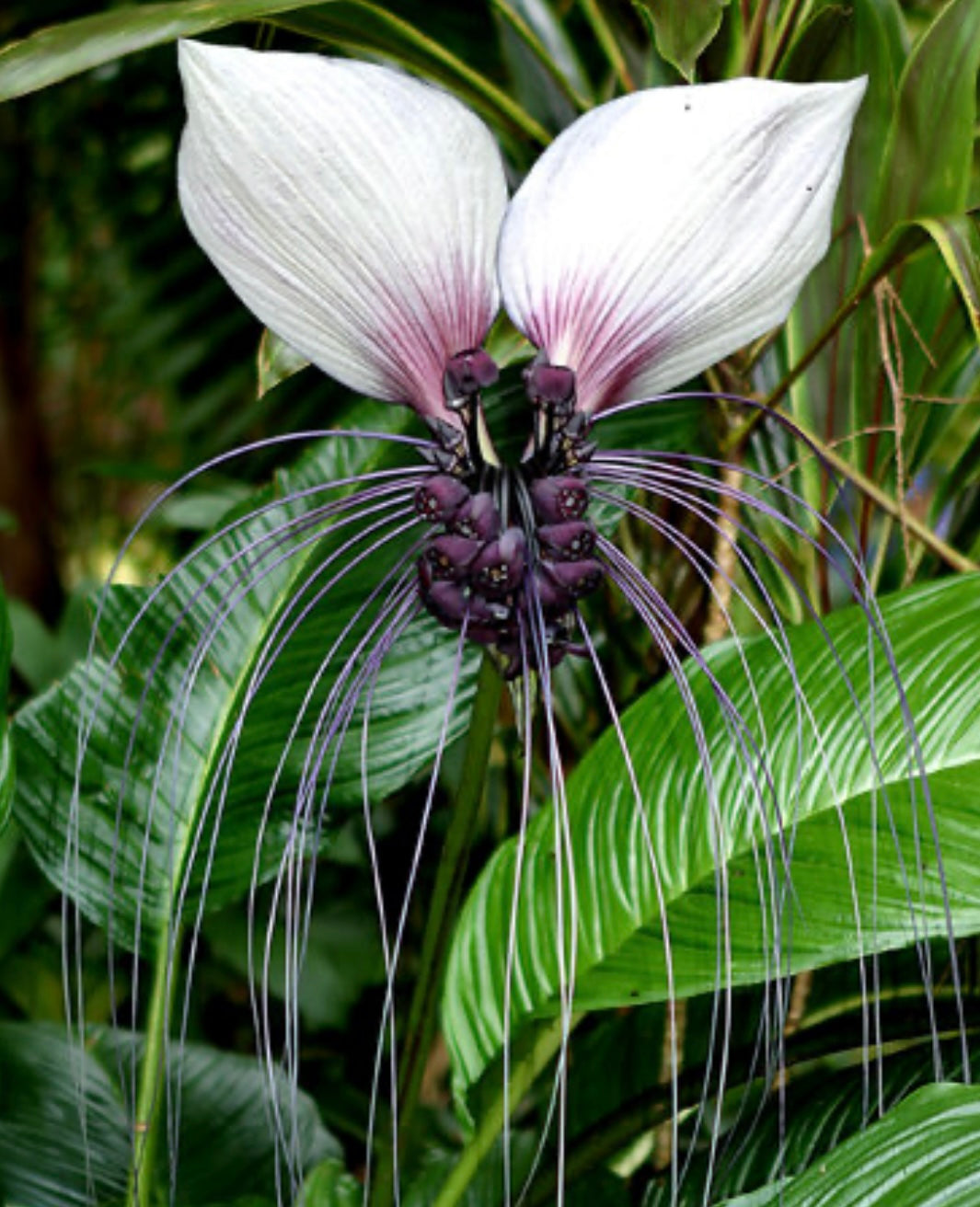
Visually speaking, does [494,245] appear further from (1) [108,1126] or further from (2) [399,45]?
(1) [108,1126]

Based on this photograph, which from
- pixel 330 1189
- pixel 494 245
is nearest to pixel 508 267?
pixel 494 245

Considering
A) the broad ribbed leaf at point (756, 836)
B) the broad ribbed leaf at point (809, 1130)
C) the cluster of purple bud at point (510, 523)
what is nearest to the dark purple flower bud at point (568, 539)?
the cluster of purple bud at point (510, 523)

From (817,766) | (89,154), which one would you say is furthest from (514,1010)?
(89,154)

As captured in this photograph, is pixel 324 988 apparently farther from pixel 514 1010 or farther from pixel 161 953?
pixel 514 1010

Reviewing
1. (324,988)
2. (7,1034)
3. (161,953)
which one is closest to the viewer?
(161,953)

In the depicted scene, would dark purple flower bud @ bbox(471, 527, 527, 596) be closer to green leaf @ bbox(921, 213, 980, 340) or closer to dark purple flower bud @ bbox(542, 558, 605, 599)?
dark purple flower bud @ bbox(542, 558, 605, 599)
